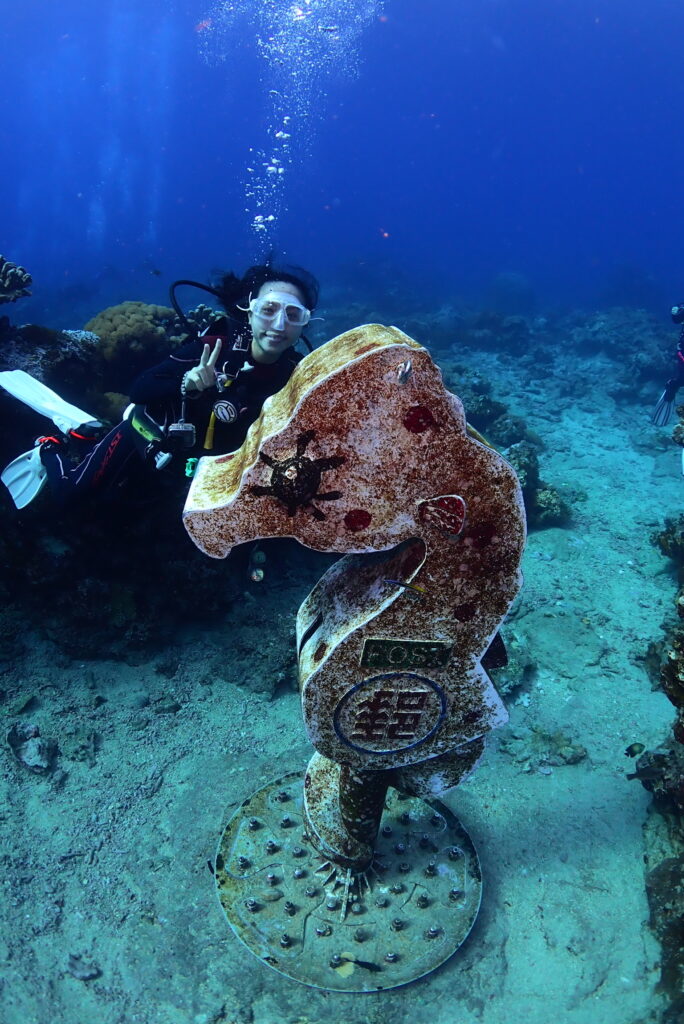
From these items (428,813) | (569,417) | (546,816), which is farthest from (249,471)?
(569,417)

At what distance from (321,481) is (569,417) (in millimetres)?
13756

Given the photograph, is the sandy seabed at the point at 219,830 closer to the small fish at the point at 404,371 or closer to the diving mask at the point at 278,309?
the diving mask at the point at 278,309

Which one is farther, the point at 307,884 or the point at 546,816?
the point at 546,816

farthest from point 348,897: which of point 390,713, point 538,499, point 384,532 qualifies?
point 538,499

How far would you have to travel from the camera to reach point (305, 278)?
386cm

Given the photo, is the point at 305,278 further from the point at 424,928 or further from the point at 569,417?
the point at 569,417

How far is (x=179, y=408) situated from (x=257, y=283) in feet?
3.93

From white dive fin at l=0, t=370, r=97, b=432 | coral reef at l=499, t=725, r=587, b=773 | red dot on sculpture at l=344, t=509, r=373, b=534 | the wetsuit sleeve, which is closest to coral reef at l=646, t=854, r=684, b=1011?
coral reef at l=499, t=725, r=587, b=773

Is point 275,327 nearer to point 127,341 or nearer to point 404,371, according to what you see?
point 404,371

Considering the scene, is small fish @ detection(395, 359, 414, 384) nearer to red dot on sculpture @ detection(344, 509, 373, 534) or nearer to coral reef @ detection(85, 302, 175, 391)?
red dot on sculpture @ detection(344, 509, 373, 534)

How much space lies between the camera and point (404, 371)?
1.58 meters

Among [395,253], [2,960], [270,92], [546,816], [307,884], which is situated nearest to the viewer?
[2,960]

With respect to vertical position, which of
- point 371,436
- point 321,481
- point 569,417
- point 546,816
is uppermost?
point 371,436

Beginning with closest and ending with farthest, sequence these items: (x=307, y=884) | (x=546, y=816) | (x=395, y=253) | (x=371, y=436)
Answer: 1. (x=371, y=436)
2. (x=307, y=884)
3. (x=546, y=816)
4. (x=395, y=253)
